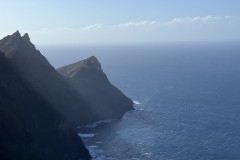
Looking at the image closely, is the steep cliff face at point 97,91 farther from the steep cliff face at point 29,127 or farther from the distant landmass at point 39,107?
the steep cliff face at point 29,127

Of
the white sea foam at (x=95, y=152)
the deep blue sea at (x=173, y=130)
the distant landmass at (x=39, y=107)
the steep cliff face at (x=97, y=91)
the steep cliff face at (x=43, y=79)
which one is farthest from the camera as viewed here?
the steep cliff face at (x=97, y=91)

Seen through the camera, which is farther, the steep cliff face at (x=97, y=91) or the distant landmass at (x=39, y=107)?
the steep cliff face at (x=97, y=91)

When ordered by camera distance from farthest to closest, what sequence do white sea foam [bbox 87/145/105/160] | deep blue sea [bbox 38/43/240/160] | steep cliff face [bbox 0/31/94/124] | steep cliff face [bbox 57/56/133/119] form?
1. steep cliff face [bbox 57/56/133/119]
2. steep cliff face [bbox 0/31/94/124]
3. deep blue sea [bbox 38/43/240/160]
4. white sea foam [bbox 87/145/105/160]

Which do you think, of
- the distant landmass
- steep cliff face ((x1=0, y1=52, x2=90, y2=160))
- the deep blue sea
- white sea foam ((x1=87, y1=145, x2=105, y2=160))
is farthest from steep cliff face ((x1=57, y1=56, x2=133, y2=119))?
steep cliff face ((x1=0, y1=52, x2=90, y2=160))

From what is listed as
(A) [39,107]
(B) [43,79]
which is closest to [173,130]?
(A) [39,107]

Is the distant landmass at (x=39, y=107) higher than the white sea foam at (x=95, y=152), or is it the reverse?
the distant landmass at (x=39, y=107)

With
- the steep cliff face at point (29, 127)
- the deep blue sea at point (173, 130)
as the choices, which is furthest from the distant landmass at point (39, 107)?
the deep blue sea at point (173, 130)

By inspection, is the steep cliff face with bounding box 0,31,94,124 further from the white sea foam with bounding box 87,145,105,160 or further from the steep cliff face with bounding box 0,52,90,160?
the white sea foam with bounding box 87,145,105,160

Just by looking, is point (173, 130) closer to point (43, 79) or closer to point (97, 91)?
point (97, 91)
